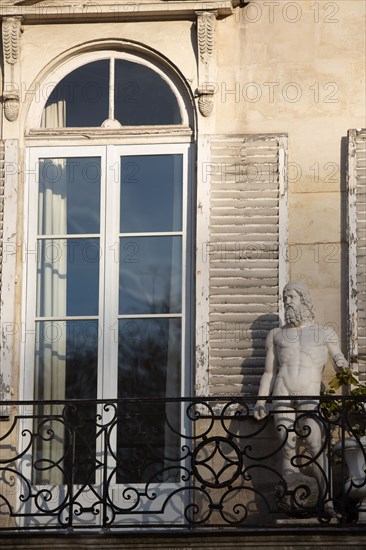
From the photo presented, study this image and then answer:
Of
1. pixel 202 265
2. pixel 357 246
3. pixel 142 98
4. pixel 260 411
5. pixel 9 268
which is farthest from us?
pixel 142 98

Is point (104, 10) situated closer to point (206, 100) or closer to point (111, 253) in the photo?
point (206, 100)

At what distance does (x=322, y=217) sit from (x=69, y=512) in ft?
9.08

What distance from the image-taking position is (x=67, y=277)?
40.9 ft

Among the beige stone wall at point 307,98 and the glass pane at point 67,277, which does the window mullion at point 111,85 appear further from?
the glass pane at point 67,277

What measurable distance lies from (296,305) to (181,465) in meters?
1.34

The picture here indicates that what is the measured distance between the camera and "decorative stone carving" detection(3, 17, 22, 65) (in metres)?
12.7

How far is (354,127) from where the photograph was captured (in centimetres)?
1238

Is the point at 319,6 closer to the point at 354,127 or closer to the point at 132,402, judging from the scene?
the point at 354,127

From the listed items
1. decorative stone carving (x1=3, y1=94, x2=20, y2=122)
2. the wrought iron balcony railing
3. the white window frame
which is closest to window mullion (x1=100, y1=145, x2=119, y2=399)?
the white window frame

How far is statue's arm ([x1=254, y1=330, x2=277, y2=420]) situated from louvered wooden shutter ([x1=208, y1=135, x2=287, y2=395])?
0.30 meters

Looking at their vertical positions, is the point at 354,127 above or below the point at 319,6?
below

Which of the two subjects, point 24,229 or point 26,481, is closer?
point 26,481

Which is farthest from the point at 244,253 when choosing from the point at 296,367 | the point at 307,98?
the point at 307,98

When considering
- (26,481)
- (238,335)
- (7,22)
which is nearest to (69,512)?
(26,481)
